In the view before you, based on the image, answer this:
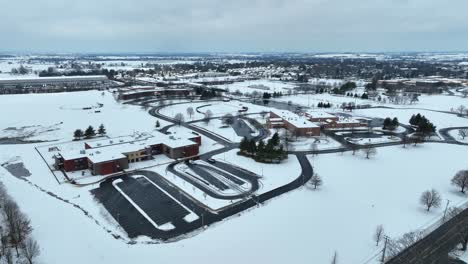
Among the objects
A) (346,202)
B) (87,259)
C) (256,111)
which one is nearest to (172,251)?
(87,259)

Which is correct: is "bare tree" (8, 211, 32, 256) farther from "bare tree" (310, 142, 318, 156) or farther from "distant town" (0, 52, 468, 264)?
"bare tree" (310, 142, 318, 156)

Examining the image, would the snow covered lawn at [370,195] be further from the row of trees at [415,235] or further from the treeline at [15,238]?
the treeline at [15,238]

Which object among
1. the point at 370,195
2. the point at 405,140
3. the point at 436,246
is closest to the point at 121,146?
the point at 370,195

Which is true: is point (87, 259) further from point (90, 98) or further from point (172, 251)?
point (90, 98)

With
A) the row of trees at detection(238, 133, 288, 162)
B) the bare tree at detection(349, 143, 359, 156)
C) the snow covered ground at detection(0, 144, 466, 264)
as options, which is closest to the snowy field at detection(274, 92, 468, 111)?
the bare tree at detection(349, 143, 359, 156)

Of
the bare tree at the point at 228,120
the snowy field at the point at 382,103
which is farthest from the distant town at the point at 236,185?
the snowy field at the point at 382,103

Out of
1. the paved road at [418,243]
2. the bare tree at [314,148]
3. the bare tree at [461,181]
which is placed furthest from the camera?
the bare tree at [314,148]

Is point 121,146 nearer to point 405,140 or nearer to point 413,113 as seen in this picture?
point 405,140

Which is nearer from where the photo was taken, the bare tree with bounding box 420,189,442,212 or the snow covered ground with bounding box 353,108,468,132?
the bare tree with bounding box 420,189,442,212
